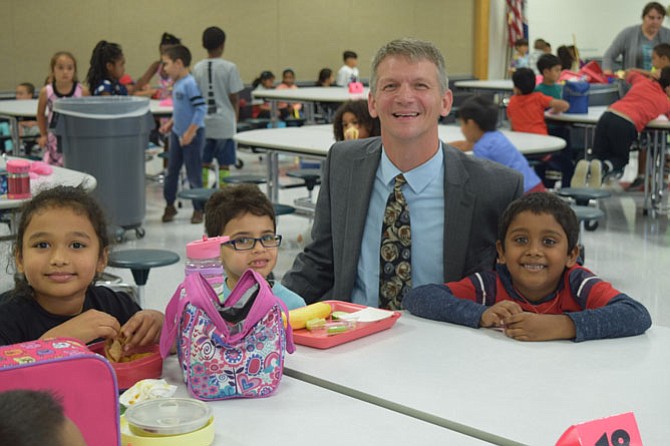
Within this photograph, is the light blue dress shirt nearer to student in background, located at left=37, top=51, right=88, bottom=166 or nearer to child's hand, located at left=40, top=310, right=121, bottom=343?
child's hand, located at left=40, top=310, right=121, bottom=343

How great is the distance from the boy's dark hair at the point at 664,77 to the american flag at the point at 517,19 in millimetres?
9468

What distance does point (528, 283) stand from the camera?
235cm

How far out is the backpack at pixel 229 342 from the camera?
5.40 ft

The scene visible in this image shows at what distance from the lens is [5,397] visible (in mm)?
894

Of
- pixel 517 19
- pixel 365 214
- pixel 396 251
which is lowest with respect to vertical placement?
pixel 396 251

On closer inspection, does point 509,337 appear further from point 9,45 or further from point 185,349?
point 9,45

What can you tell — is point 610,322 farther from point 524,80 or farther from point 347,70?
point 347,70

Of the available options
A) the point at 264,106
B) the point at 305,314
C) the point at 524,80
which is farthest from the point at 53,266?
the point at 264,106

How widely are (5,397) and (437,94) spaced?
1841 mm

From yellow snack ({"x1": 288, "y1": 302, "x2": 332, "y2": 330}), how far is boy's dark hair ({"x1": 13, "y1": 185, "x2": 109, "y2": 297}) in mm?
472

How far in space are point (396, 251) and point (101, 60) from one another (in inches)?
203

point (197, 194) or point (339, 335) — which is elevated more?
point (339, 335)

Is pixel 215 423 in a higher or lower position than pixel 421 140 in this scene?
lower

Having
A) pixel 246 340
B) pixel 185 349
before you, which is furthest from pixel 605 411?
pixel 185 349
